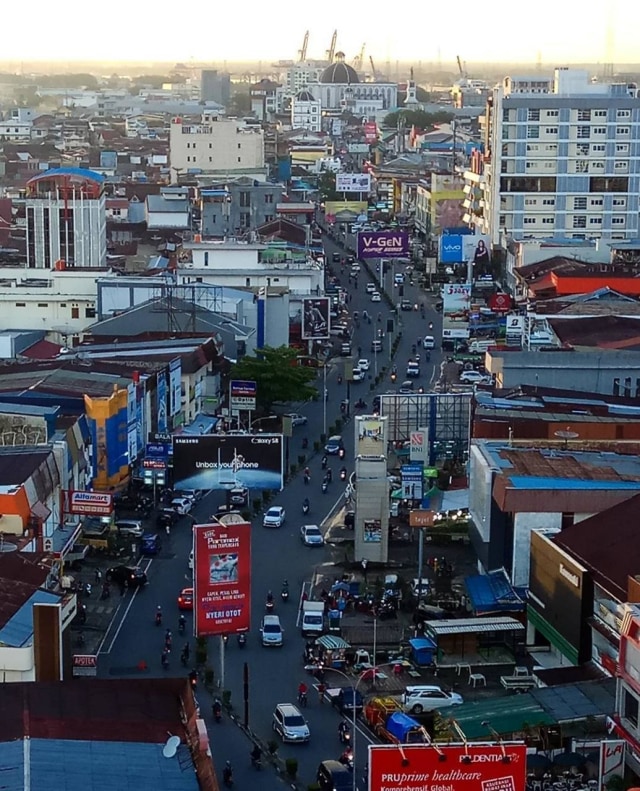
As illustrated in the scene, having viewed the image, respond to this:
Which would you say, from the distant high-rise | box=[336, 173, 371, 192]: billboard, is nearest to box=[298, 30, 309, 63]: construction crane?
the distant high-rise

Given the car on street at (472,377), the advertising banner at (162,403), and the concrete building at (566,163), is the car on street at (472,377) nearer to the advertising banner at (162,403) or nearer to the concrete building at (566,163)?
the advertising banner at (162,403)

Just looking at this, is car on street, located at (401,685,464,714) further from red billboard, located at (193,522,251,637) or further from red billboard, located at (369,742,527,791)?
red billboard, located at (369,742,527,791)

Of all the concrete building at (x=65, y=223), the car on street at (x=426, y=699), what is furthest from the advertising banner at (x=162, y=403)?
the concrete building at (x=65, y=223)

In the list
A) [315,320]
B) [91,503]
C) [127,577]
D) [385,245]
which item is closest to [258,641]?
[127,577]

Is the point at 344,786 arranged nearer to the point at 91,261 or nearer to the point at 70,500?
the point at 70,500

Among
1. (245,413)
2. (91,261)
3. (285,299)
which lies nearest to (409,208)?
(91,261)

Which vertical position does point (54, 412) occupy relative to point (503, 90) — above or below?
below
